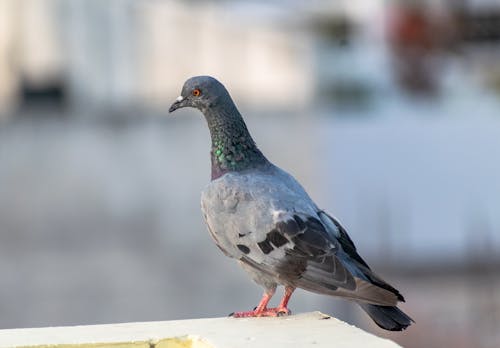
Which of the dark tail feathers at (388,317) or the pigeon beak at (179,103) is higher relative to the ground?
the pigeon beak at (179,103)

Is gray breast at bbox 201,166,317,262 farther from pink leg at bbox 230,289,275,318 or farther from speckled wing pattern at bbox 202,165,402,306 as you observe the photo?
pink leg at bbox 230,289,275,318

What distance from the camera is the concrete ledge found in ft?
15.3

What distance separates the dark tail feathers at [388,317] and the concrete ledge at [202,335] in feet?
0.84

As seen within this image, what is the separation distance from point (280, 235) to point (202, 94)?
750 mm

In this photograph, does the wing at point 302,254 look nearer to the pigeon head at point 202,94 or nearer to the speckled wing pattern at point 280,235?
the speckled wing pattern at point 280,235

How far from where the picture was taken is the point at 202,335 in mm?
4887

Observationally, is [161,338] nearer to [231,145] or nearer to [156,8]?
[231,145]

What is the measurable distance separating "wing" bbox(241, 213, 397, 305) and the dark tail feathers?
0.14 metres

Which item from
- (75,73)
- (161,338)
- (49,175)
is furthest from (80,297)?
(161,338)

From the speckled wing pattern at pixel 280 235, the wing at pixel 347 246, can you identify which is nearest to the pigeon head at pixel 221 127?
the speckled wing pattern at pixel 280 235

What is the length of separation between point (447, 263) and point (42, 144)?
558cm

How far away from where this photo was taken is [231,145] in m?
5.90

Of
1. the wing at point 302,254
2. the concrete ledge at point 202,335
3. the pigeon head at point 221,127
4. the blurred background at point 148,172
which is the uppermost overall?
the pigeon head at point 221,127

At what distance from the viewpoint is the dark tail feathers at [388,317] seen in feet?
17.6
